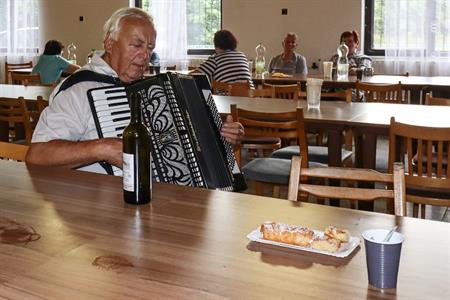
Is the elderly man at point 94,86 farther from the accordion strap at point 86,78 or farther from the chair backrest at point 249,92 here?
the chair backrest at point 249,92

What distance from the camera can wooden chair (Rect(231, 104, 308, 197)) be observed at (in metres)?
3.31

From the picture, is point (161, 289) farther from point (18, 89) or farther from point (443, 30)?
point (443, 30)

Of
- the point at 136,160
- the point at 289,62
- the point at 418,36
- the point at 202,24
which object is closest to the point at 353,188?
the point at 136,160

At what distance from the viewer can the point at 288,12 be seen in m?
8.45

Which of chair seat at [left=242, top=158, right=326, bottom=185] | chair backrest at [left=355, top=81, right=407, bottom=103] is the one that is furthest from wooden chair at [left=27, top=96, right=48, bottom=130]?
chair backrest at [left=355, top=81, right=407, bottom=103]

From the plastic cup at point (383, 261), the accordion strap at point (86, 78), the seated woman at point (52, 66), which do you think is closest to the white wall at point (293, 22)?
the seated woman at point (52, 66)

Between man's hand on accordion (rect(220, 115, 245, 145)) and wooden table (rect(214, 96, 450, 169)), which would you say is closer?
man's hand on accordion (rect(220, 115, 245, 145))

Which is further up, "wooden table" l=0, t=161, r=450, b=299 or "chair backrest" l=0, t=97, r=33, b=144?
"chair backrest" l=0, t=97, r=33, b=144

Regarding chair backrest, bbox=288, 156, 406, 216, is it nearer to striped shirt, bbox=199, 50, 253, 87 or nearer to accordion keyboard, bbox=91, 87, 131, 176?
accordion keyboard, bbox=91, 87, 131, 176

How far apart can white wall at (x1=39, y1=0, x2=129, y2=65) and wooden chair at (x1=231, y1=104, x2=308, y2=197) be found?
663cm

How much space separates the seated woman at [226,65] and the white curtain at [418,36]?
2.67 metres

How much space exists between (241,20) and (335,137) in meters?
5.60

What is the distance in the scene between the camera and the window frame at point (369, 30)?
314 inches

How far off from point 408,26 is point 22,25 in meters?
6.30
